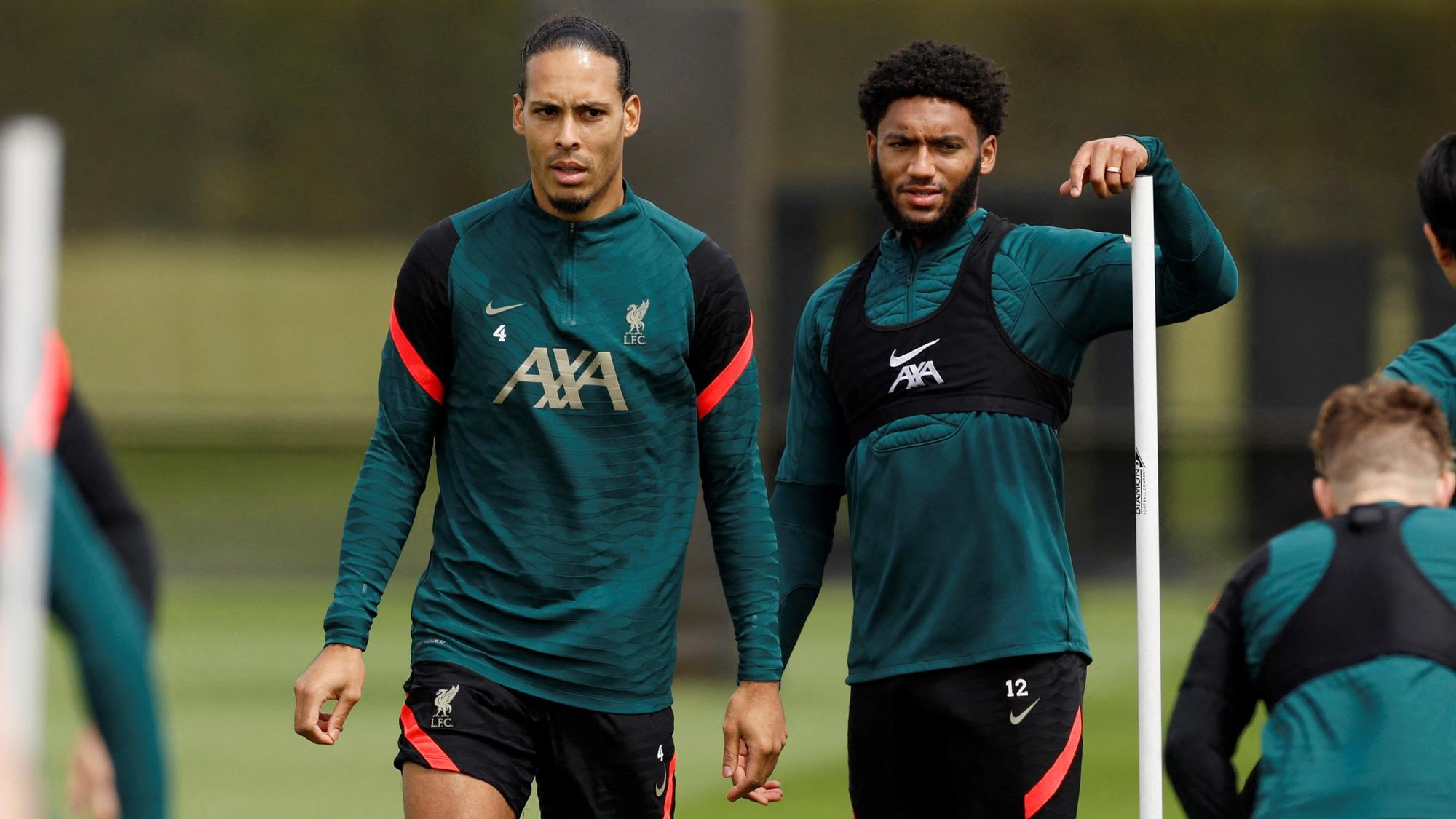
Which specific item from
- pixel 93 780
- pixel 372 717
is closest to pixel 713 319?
pixel 93 780

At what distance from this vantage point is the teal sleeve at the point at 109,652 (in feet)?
7.79

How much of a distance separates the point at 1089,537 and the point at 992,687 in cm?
1252

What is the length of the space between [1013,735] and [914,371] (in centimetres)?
84

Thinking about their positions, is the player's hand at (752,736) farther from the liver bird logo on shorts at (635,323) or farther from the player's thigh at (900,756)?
the liver bird logo on shorts at (635,323)

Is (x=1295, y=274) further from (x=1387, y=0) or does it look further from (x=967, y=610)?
(x=967, y=610)

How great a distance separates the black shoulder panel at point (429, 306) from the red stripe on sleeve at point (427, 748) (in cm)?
77

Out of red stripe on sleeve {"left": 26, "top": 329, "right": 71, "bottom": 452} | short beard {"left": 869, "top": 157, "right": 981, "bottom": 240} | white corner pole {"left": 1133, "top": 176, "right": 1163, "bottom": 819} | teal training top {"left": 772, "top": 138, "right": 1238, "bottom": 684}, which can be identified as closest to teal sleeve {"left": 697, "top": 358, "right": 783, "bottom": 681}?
teal training top {"left": 772, "top": 138, "right": 1238, "bottom": 684}

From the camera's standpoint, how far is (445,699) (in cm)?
441

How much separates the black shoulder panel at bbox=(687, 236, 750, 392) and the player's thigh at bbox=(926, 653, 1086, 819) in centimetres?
87

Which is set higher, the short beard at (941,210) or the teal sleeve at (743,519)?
the short beard at (941,210)

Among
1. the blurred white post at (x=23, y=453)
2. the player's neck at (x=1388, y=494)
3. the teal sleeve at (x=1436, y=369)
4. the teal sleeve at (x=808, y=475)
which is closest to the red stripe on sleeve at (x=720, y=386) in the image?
the teal sleeve at (x=808, y=475)

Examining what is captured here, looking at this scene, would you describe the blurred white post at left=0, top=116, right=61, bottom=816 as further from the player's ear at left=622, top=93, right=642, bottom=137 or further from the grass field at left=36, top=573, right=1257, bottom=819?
the grass field at left=36, top=573, right=1257, bottom=819

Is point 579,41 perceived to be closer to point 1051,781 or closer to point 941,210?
point 941,210

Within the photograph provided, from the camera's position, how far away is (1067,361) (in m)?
4.76
